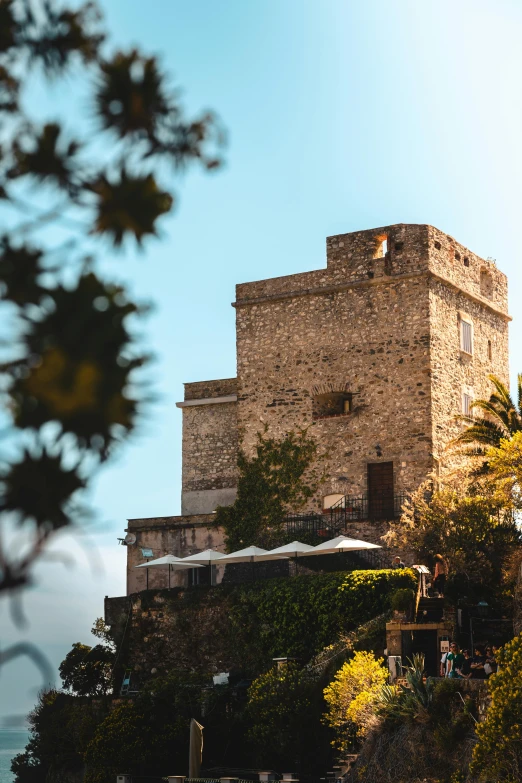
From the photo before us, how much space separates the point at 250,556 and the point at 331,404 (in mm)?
5354

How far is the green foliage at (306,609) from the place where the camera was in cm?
2620

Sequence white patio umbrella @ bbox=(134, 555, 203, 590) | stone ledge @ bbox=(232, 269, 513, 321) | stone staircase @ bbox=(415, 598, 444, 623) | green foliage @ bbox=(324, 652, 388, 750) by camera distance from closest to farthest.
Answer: green foliage @ bbox=(324, 652, 388, 750) < stone staircase @ bbox=(415, 598, 444, 623) < white patio umbrella @ bbox=(134, 555, 203, 590) < stone ledge @ bbox=(232, 269, 513, 321)

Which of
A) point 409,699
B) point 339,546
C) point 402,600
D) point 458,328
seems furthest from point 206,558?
point 409,699

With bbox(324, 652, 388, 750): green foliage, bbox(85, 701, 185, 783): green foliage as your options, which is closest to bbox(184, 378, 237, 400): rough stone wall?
bbox(85, 701, 185, 783): green foliage

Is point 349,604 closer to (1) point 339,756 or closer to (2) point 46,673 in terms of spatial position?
(1) point 339,756

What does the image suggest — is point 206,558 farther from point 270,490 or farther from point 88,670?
point 88,670

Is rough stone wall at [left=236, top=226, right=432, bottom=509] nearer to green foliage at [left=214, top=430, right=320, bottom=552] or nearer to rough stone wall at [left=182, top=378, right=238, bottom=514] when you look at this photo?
green foliage at [left=214, top=430, right=320, bottom=552]

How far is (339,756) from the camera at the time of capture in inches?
886

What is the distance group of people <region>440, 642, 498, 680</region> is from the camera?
21.2 m

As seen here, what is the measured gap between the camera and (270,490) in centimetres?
3175

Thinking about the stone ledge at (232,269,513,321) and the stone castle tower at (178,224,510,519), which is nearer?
the stone castle tower at (178,224,510,519)

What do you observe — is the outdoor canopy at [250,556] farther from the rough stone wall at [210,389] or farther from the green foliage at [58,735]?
the rough stone wall at [210,389]

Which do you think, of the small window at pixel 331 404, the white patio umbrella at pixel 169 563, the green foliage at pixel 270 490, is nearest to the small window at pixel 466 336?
the small window at pixel 331 404

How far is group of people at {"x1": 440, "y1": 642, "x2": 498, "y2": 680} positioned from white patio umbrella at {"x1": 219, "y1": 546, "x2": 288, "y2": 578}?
6.55m
